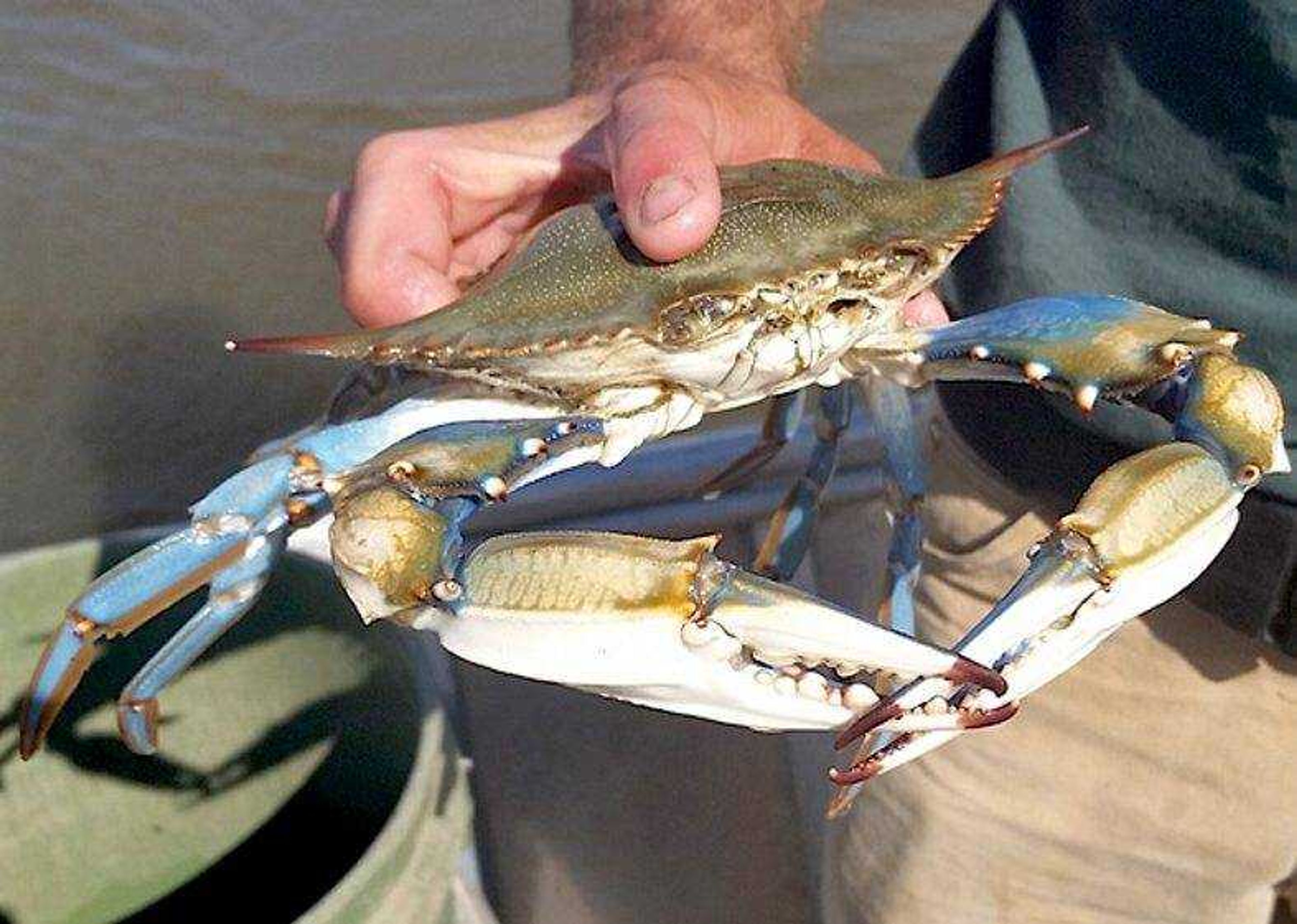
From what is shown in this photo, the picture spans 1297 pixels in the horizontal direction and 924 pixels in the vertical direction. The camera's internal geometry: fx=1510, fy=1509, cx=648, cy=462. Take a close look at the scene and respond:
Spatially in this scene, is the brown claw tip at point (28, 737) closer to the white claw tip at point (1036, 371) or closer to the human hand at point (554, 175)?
the human hand at point (554, 175)

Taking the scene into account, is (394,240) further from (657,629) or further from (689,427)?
(657,629)

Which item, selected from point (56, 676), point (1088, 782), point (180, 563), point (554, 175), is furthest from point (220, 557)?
point (1088, 782)

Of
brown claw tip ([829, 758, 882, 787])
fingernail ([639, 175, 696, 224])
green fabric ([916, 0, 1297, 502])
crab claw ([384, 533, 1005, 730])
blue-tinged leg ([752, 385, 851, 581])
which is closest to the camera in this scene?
crab claw ([384, 533, 1005, 730])

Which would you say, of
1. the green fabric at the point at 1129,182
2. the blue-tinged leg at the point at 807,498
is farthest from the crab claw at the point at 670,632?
the blue-tinged leg at the point at 807,498

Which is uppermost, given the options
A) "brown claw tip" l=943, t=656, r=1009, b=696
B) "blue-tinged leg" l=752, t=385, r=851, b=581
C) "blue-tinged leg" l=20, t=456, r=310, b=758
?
"brown claw tip" l=943, t=656, r=1009, b=696

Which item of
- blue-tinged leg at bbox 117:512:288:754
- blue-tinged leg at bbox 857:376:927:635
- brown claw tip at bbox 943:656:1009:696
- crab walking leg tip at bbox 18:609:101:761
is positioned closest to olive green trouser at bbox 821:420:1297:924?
blue-tinged leg at bbox 857:376:927:635

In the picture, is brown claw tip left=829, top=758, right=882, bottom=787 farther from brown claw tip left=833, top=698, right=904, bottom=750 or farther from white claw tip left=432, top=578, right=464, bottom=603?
white claw tip left=432, top=578, right=464, bottom=603
